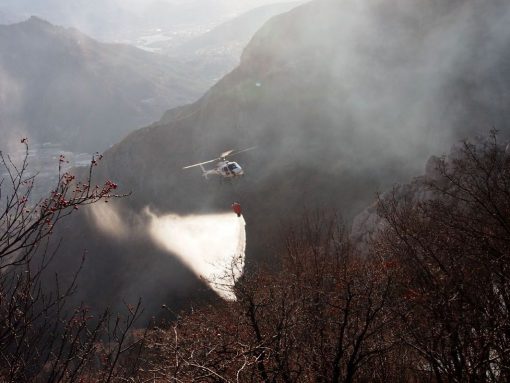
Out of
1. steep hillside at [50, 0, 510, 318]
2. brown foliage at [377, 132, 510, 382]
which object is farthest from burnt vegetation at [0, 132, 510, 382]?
steep hillside at [50, 0, 510, 318]

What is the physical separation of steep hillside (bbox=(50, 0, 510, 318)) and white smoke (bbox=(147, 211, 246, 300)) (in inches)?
78.0

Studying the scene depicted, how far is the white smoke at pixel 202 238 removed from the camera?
48.5m

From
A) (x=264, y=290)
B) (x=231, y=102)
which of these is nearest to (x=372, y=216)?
(x=264, y=290)

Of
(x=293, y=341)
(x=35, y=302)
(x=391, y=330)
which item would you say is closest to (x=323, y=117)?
(x=391, y=330)

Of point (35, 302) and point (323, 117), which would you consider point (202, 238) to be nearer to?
point (323, 117)

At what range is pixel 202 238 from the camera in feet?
182

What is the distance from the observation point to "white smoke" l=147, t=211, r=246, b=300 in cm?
4853

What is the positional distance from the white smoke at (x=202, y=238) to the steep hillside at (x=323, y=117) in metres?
1.98

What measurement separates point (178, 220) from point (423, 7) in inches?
1722

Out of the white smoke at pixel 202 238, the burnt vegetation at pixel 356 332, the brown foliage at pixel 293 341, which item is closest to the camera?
the burnt vegetation at pixel 356 332

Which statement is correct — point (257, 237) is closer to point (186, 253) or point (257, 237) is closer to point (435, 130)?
point (186, 253)

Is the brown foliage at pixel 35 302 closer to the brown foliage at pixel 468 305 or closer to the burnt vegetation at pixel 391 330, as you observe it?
the burnt vegetation at pixel 391 330

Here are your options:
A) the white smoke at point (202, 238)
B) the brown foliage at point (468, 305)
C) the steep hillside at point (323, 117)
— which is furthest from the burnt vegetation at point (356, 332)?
the white smoke at point (202, 238)

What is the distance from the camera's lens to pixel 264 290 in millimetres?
16781
